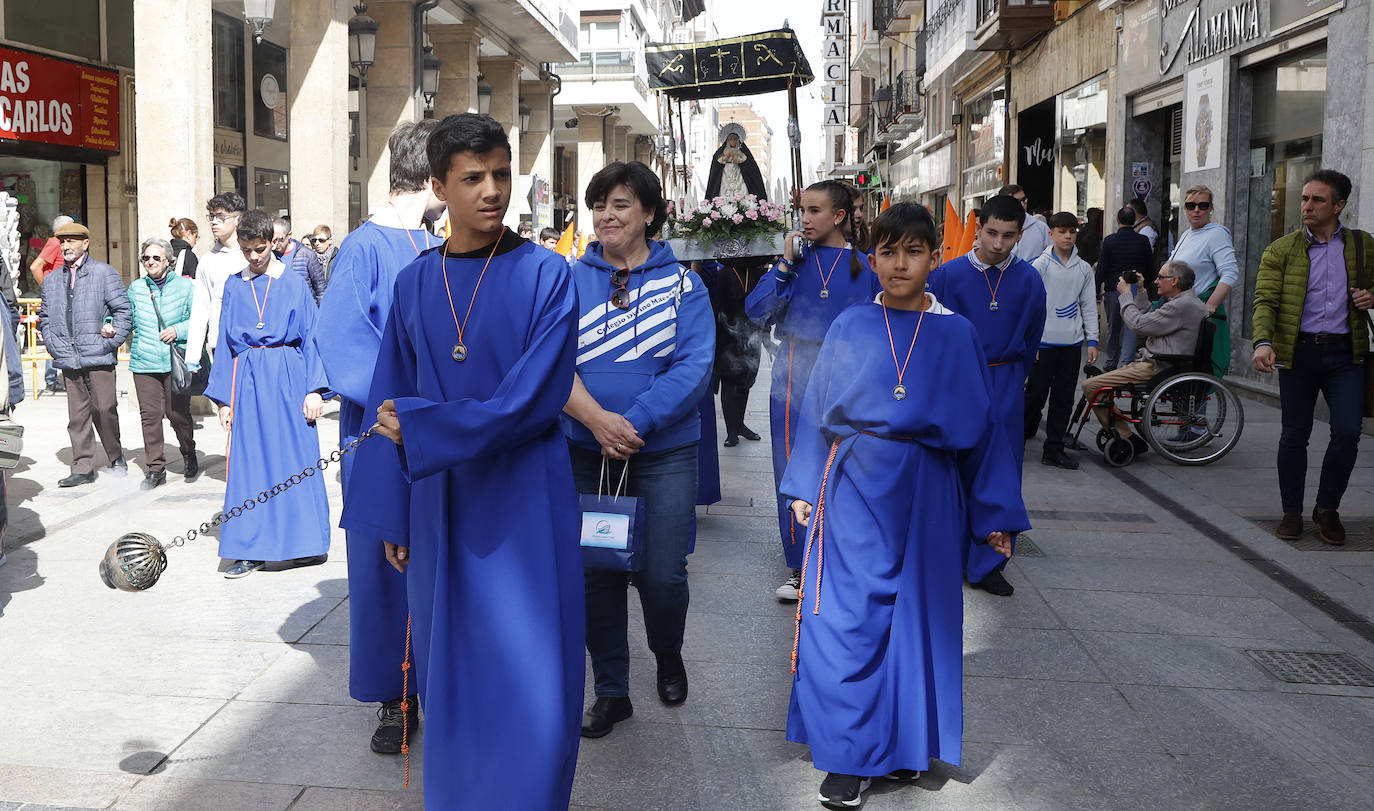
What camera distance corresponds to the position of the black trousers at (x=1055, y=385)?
1002 cm

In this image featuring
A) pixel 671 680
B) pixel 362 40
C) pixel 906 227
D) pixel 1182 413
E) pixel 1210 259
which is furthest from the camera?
pixel 362 40

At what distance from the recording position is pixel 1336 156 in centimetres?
1175

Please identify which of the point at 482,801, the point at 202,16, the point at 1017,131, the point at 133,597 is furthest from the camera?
the point at 1017,131

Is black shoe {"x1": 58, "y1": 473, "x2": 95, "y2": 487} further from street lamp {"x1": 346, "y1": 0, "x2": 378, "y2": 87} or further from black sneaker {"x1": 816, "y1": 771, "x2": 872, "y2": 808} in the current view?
street lamp {"x1": 346, "y1": 0, "x2": 378, "y2": 87}

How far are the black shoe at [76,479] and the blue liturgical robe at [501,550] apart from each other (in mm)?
6851

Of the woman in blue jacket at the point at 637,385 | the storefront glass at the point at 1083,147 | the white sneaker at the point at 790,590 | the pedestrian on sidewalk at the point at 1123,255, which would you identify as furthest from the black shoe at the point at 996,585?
the storefront glass at the point at 1083,147

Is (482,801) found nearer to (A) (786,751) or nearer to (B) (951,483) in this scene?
(A) (786,751)

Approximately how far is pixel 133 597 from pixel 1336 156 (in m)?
10.7

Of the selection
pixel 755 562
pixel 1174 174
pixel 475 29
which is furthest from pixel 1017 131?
pixel 755 562

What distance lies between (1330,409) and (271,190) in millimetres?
19804

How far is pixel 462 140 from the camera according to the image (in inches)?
124

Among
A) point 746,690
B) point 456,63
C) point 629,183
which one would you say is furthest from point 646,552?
point 456,63

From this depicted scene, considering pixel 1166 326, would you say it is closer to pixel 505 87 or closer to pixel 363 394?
pixel 363 394

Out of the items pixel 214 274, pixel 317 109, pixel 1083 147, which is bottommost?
pixel 214 274
